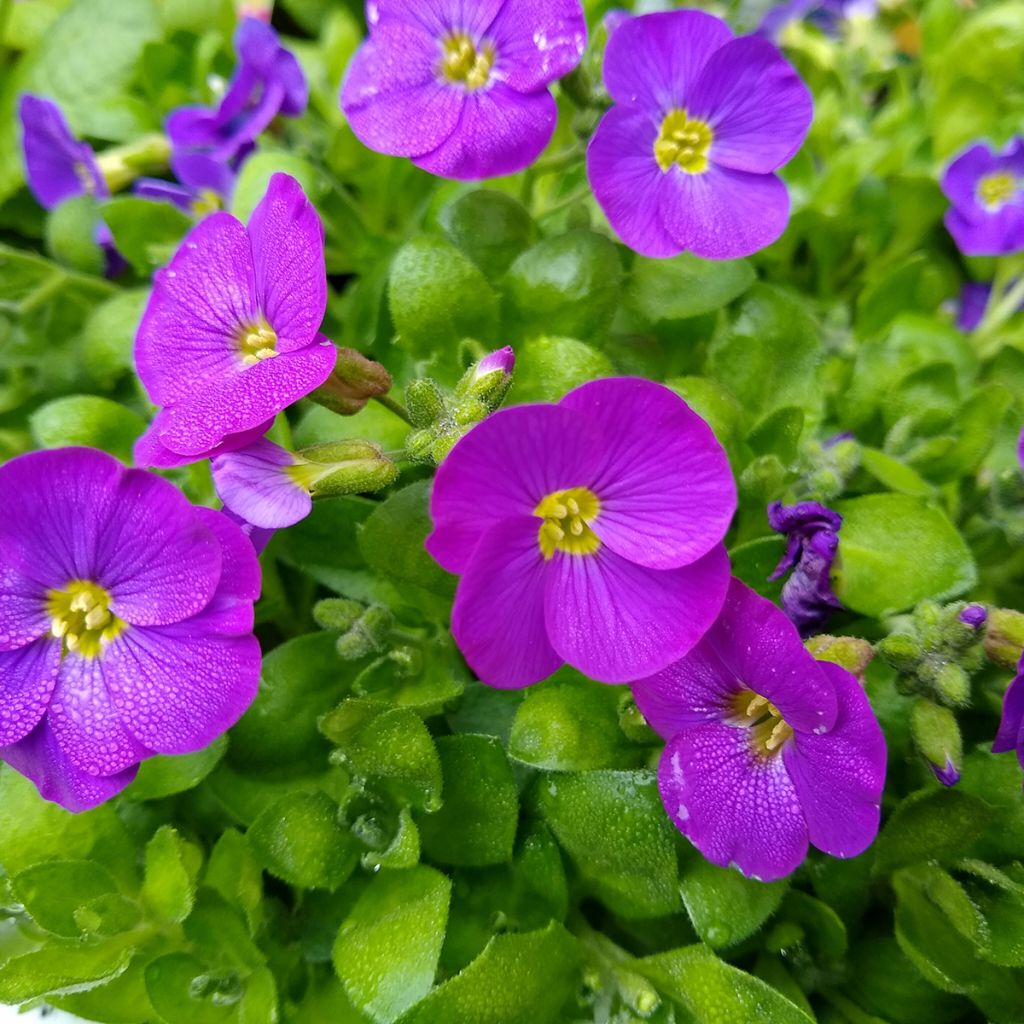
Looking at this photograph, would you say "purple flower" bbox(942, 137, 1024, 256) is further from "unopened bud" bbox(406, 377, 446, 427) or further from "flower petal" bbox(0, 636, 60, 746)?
"flower petal" bbox(0, 636, 60, 746)

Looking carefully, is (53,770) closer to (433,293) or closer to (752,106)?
(433,293)

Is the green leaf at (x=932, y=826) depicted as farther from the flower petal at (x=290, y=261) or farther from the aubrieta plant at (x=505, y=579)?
the flower petal at (x=290, y=261)

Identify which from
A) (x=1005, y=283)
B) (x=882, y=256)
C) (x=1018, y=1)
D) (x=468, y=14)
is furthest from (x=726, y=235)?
(x=1018, y=1)

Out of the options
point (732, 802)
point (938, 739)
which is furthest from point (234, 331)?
point (938, 739)

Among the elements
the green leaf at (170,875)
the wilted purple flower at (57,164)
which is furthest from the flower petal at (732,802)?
the wilted purple flower at (57,164)

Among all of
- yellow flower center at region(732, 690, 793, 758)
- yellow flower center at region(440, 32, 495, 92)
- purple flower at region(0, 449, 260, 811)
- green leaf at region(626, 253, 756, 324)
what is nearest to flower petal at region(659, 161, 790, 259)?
green leaf at region(626, 253, 756, 324)

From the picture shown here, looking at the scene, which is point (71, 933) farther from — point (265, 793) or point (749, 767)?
point (749, 767)
